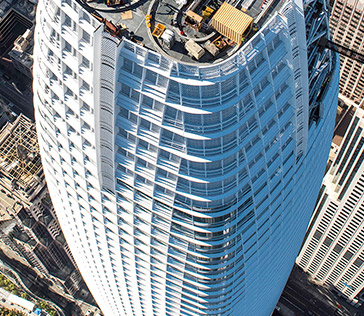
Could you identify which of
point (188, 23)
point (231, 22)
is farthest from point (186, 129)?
point (231, 22)

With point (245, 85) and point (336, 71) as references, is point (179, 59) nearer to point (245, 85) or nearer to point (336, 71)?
point (245, 85)

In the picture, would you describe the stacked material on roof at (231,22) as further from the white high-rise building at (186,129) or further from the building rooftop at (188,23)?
the white high-rise building at (186,129)

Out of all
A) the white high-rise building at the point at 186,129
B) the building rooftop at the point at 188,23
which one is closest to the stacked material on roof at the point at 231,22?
the building rooftop at the point at 188,23

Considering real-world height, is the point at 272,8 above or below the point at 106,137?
above

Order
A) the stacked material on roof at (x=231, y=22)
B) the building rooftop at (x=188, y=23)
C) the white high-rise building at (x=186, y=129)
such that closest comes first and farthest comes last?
the stacked material on roof at (x=231, y=22), the white high-rise building at (x=186, y=129), the building rooftop at (x=188, y=23)

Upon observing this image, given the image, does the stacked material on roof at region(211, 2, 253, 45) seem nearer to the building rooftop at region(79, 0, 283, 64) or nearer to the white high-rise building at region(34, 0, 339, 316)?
the building rooftop at region(79, 0, 283, 64)

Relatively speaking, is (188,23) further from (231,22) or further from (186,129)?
(186,129)

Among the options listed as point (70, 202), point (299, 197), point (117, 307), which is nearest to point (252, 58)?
point (299, 197)

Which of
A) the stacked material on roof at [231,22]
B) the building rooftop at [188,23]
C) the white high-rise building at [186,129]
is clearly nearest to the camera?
the stacked material on roof at [231,22]
